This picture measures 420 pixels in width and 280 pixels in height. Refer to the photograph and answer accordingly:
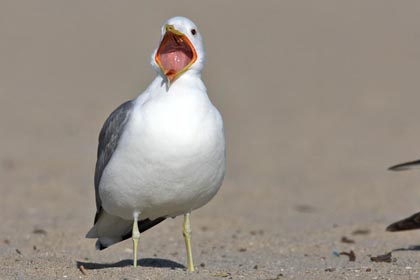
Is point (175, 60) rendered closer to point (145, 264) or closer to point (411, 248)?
point (145, 264)

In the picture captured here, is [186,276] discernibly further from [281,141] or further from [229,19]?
[229,19]

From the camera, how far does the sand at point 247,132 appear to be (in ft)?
28.5

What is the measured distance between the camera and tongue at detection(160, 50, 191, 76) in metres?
6.77

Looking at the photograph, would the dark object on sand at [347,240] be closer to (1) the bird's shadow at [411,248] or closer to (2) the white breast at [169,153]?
(1) the bird's shadow at [411,248]

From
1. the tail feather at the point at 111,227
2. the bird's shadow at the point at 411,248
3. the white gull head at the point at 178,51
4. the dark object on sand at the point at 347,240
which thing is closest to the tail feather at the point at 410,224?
the bird's shadow at the point at 411,248

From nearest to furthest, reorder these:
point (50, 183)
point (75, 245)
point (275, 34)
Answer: point (75, 245) < point (50, 183) < point (275, 34)

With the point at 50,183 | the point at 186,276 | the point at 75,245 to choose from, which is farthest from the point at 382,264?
the point at 50,183

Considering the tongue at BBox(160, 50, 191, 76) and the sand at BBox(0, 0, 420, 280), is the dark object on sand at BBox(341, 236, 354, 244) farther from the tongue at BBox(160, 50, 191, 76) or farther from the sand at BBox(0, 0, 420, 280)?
the tongue at BBox(160, 50, 191, 76)

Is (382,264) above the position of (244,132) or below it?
below

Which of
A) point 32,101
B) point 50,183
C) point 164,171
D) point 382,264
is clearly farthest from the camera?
point 32,101

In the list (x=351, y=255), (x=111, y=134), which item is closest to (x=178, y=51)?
(x=111, y=134)

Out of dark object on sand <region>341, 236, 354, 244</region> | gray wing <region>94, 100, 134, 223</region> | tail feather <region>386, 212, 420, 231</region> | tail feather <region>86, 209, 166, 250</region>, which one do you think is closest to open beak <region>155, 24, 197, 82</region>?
gray wing <region>94, 100, 134, 223</region>

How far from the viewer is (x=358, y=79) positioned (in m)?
21.1

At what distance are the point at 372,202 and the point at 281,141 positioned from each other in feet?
14.4
